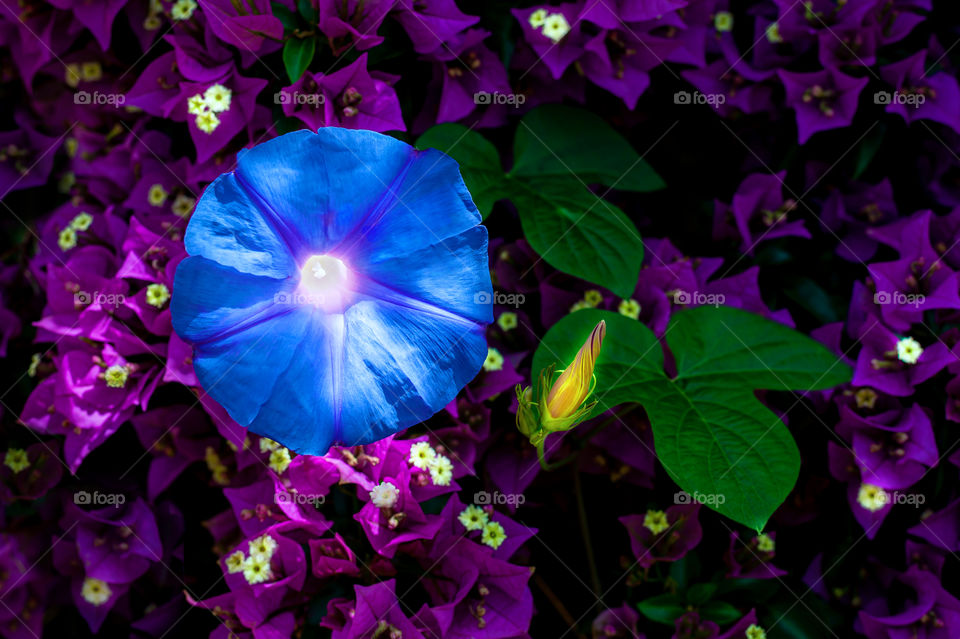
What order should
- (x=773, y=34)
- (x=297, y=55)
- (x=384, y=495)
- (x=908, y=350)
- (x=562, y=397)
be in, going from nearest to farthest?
(x=562, y=397)
(x=384, y=495)
(x=297, y=55)
(x=908, y=350)
(x=773, y=34)

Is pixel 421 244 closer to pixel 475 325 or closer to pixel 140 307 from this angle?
pixel 475 325

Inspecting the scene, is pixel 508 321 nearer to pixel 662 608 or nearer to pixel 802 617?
pixel 662 608

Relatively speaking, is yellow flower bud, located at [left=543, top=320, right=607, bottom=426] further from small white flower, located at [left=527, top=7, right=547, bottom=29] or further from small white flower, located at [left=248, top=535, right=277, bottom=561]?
small white flower, located at [left=527, top=7, right=547, bottom=29]

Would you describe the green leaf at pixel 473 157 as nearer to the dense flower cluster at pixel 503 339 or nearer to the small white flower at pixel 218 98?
the dense flower cluster at pixel 503 339

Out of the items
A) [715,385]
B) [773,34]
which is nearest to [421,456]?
[715,385]

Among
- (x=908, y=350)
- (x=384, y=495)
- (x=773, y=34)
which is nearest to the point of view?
(x=384, y=495)

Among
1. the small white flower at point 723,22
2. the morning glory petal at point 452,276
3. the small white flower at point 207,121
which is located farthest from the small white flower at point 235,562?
the small white flower at point 723,22
